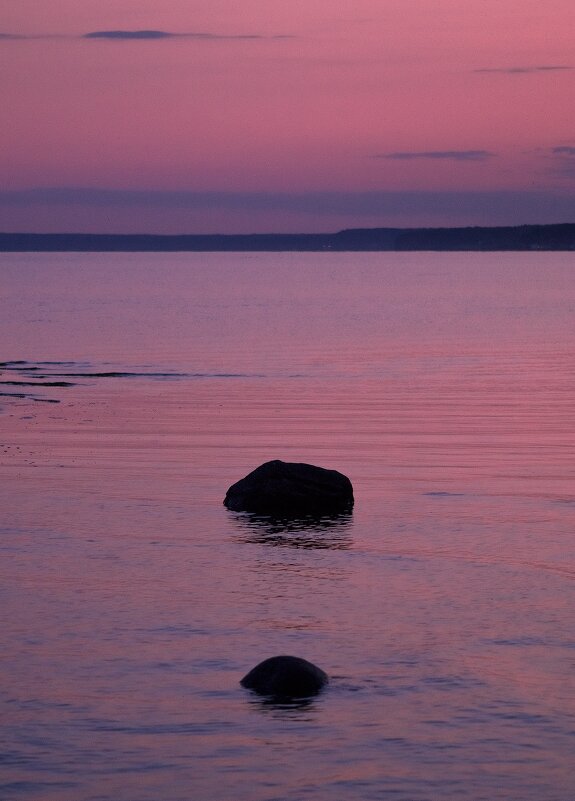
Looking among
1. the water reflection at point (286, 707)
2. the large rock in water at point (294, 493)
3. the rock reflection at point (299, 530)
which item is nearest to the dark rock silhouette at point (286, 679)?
the water reflection at point (286, 707)

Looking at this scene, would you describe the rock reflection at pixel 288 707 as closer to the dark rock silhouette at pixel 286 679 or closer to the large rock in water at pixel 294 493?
the dark rock silhouette at pixel 286 679

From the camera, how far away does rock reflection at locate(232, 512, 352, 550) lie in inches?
701

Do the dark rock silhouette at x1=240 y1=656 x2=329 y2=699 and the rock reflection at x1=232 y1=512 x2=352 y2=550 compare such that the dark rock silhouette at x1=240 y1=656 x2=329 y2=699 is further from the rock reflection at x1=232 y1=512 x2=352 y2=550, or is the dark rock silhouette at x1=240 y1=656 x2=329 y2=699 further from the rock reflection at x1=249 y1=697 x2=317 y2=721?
the rock reflection at x1=232 y1=512 x2=352 y2=550

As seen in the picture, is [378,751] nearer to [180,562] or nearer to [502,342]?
[180,562]

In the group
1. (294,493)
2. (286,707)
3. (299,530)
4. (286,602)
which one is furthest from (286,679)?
(294,493)

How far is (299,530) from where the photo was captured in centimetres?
1861

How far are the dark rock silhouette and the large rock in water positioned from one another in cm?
770

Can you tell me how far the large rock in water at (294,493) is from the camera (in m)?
19.7

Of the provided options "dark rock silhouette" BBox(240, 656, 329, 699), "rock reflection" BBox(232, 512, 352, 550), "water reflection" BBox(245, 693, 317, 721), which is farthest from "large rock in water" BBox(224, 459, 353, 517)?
"water reflection" BBox(245, 693, 317, 721)

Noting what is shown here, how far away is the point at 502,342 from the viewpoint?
209 ft

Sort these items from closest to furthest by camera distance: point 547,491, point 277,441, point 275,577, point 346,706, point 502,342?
point 346,706
point 275,577
point 547,491
point 277,441
point 502,342

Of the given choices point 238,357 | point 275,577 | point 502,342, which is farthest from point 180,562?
point 502,342

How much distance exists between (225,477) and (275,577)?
6.84 m

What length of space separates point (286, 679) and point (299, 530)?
6.73 m
